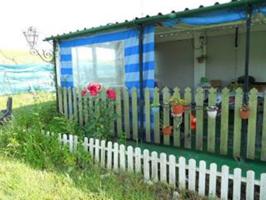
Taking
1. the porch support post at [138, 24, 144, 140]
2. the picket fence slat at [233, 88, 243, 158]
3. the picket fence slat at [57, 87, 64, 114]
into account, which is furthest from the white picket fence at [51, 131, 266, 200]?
the picket fence slat at [57, 87, 64, 114]

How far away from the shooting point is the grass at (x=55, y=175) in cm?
358

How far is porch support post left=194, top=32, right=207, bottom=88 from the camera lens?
10.1m

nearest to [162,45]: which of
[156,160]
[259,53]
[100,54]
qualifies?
[259,53]

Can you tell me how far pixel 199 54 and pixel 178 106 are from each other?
19.3 feet

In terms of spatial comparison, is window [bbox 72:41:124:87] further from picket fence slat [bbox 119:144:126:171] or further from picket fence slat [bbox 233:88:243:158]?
picket fence slat [bbox 233:88:243:158]

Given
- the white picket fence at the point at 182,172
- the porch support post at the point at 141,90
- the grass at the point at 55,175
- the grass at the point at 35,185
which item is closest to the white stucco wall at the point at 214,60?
the porch support post at the point at 141,90

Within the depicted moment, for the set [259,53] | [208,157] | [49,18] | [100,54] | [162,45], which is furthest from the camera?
[49,18]

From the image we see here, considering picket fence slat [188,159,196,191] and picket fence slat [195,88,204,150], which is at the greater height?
picket fence slat [195,88,204,150]

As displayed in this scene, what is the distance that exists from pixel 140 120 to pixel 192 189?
2.14 m

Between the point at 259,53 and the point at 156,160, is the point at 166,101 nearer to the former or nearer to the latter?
the point at 156,160

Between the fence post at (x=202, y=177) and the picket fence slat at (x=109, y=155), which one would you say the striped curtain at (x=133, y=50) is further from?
the fence post at (x=202, y=177)

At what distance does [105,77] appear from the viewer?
7.05 metres

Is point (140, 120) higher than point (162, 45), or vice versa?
point (162, 45)

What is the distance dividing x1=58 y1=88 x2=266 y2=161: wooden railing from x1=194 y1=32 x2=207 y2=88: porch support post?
4.25m
